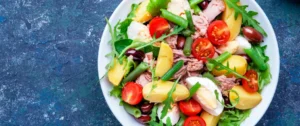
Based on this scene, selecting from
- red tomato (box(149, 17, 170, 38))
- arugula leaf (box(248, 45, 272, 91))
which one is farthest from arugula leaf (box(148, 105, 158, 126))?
arugula leaf (box(248, 45, 272, 91))

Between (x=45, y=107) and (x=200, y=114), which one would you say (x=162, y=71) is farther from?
(x=45, y=107)

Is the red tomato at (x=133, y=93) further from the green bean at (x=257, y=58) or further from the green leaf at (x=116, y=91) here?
the green bean at (x=257, y=58)

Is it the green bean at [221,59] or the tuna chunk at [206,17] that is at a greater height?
the tuna chunk at [206,17]

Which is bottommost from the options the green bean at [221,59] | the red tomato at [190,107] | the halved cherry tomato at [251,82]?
the halved cherry tomato at [251,82]

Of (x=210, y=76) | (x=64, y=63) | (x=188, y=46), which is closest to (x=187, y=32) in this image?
(x=188, y=46)

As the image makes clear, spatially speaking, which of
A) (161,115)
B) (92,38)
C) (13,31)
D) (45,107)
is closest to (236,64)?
(161,115)

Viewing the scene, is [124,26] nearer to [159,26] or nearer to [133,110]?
[159,26]

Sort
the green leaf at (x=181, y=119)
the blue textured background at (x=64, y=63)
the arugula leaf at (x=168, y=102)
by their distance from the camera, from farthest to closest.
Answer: the blue textured background at (x=64, y=63) < the green leaf at (x=181, y=119) < the arugula leaf at (x=168, y=102)

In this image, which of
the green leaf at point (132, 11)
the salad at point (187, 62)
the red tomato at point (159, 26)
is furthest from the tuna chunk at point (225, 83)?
the green leaf at point (132, 11)
